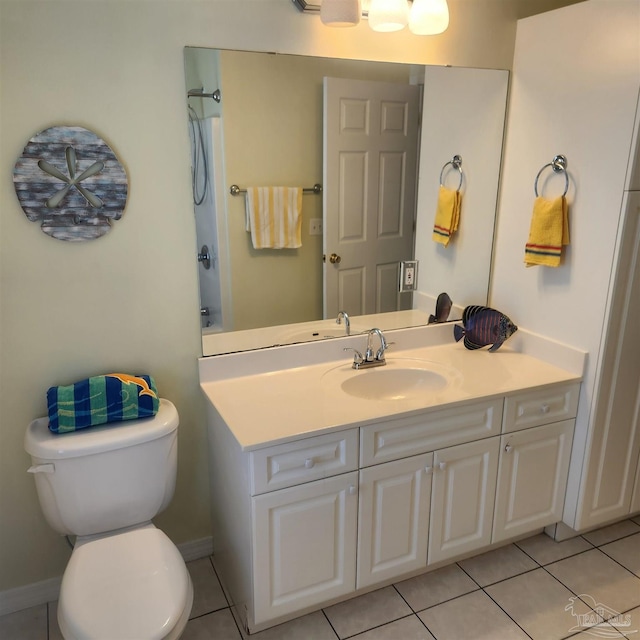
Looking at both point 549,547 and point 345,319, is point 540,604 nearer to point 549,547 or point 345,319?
point 549,547

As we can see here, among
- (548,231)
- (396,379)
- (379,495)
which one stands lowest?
(379,495)

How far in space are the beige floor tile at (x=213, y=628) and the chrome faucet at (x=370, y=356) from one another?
970mm

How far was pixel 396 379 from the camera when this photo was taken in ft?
6.93

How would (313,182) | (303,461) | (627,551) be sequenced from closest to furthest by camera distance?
(303,461), (313,182), (627,551)

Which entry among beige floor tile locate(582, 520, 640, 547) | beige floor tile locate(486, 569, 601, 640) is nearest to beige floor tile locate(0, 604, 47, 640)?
beige floor tile locate(486, 569, 601, 640)

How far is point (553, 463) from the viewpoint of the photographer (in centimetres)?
210

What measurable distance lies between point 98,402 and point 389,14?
1500 millimetres

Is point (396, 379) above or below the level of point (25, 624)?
above

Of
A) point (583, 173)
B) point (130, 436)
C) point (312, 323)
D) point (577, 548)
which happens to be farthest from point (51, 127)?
point (577, 548)

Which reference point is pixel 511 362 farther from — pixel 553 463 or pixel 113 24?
pixel 113 24

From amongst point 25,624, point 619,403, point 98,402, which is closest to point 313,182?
point 98,402

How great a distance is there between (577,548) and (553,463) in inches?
16.6

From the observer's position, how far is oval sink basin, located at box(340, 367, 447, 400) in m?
2.05

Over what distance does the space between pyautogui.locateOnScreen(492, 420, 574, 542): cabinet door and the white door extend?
71cm
